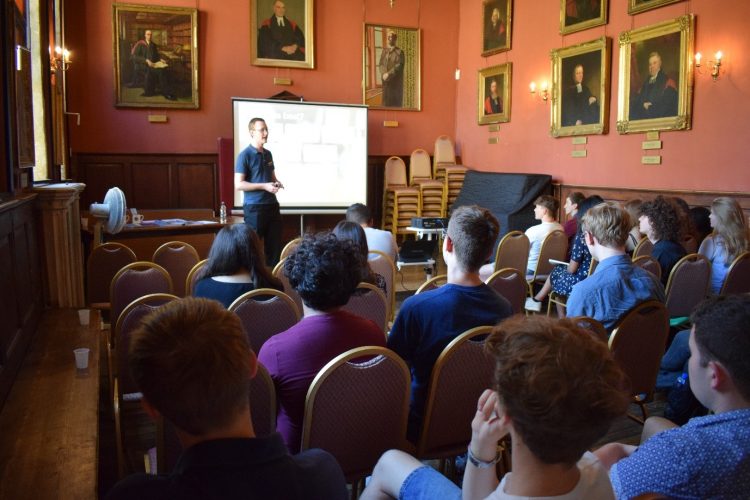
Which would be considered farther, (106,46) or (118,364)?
(106,46)

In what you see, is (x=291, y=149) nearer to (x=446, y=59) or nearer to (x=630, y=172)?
(x=446, y=59)

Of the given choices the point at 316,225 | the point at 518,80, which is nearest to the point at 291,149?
the point at 316,225

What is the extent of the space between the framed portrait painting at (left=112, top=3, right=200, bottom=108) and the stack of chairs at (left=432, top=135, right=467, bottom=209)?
13.1 ft

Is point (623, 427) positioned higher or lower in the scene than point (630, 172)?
lower

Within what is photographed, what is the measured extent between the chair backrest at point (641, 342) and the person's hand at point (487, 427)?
1.45 meters

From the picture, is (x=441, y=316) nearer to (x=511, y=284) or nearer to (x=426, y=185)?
(x=511, y=284)

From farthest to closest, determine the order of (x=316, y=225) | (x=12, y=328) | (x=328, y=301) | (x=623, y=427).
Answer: (x=316, y=225), (x=623, y=427), (x=12, y=328), (x=328, y=301)

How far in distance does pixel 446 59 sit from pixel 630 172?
432 centimetres

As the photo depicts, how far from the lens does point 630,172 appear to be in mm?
7402

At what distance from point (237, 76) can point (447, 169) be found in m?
3.63

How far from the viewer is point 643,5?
6.98 meters

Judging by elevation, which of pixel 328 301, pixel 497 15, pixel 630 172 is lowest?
pixel 328 301

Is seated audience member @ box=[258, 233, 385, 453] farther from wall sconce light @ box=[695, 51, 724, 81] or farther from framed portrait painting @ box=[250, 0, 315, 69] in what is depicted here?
framed portrait painting @ box=[250, 0, 315, 69]

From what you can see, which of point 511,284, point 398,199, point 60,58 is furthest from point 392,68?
point 511,284
